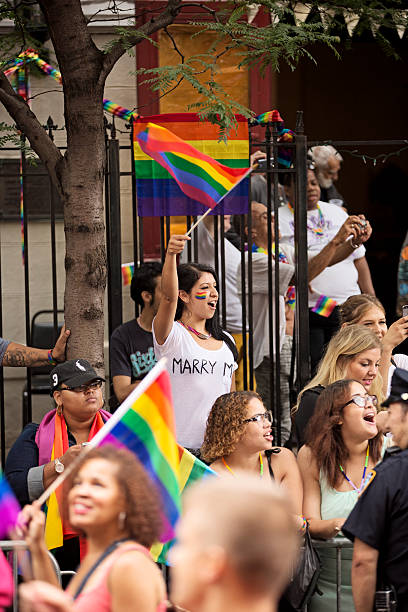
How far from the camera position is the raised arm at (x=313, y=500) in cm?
473

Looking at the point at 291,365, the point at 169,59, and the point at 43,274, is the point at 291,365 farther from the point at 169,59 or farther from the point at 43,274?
the point at 169,59

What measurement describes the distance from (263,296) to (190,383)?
1.80 metres

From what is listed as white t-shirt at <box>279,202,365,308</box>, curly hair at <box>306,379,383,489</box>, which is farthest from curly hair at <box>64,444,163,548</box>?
white t-shirt at <box>279,202,365,308</box>

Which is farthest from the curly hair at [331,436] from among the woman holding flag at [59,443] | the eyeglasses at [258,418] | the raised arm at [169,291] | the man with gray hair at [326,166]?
the man with gray hair at [326,166]

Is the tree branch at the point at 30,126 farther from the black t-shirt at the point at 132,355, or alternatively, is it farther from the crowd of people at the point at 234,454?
the black t-shirt at the point at 132,355

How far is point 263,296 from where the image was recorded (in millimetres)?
7305

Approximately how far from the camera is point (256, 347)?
741cm

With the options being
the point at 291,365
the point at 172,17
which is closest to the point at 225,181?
the point at 172,17

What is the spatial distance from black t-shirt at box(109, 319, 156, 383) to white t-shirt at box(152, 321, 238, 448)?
0.51 m

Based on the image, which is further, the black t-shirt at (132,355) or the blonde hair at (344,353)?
the black t-shirt at (132,355)

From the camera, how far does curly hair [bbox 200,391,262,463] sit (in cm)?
495

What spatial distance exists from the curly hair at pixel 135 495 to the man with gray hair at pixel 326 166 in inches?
242

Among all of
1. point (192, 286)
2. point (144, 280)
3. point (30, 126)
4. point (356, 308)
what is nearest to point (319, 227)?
point (356, 308)

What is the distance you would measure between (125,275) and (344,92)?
16.8 ft
